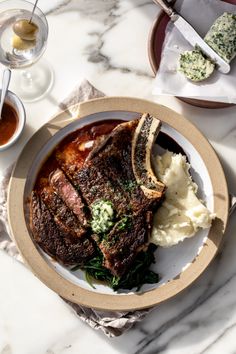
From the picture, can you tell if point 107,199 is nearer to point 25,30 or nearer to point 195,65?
point 195,65

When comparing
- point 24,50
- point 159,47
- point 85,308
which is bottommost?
point 85,308

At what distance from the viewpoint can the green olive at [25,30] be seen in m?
4.76

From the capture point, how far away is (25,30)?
4758 mm

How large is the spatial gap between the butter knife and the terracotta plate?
80 mm

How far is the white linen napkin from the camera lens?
4.88 metres

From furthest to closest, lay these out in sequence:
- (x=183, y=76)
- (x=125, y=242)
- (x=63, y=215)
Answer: (x=183, y=76) < (x=63, y=215) < (x=125, y=242)

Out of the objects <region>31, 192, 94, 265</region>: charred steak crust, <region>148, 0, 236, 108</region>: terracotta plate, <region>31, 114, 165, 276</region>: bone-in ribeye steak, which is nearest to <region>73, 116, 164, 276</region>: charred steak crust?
<region>31, 114, 165, 276</region>: bone-in ribeye steak

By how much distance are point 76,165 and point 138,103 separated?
0.62 m

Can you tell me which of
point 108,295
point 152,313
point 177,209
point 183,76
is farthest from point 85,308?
point 183,76

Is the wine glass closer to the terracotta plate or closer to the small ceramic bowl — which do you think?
the small ceramic bowl

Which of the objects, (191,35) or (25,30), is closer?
(25,30)

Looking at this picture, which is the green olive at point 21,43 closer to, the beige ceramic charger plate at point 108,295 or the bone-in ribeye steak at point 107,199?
the beige ceramic charger plate at point 108,295

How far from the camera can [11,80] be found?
16.8ft

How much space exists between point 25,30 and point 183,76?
3.79 ft
